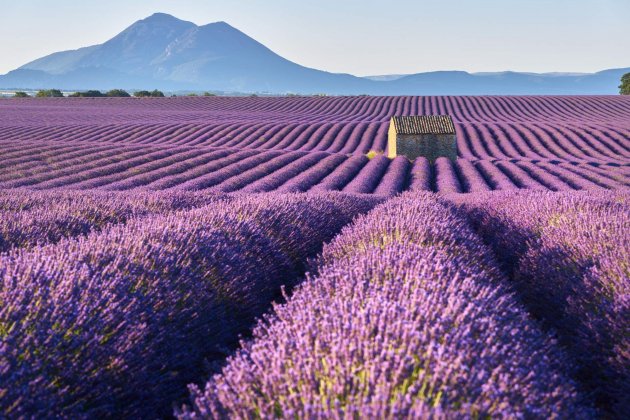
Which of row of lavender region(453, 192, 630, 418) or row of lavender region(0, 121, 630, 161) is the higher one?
row of lavender region(453, 192, 630, 418)

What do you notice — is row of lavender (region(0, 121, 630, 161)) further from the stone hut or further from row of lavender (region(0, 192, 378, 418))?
row of lavender (region(0, 192, 378, 418))

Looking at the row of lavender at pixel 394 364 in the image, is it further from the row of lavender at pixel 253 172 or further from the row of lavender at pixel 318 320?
the row of lavender at pixel 253 172

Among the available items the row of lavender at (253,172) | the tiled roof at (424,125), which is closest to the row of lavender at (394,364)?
the row of lavender at (253,172)

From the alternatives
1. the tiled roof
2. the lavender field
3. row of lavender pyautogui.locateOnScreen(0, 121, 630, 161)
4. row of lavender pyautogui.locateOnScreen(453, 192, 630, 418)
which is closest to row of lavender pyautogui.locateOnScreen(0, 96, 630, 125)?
row of lavender pyautogui.locateOnScreen(0, 121, 630, 161)

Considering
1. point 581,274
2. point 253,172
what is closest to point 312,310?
point 581,274

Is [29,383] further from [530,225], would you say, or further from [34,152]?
[34,152]

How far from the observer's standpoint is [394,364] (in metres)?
2.05

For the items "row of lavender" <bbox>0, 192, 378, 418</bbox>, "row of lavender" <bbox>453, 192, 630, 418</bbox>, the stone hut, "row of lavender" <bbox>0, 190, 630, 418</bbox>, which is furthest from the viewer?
the stone hut


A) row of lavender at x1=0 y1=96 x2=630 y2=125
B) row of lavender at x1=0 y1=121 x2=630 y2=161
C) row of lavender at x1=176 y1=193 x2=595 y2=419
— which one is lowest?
row of lavender at x1=0 y1=96 x2=630 y2=125

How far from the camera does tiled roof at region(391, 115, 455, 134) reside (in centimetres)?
2723

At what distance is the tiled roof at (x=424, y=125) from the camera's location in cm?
2723

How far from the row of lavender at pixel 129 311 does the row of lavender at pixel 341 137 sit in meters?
25.2

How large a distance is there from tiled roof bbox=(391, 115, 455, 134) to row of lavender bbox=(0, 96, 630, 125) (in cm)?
1753

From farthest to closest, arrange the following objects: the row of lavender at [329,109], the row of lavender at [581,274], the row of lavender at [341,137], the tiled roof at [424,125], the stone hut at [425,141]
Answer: the row of lavender at [329,109] → the row of lavender at [341,137] → the tiled roof at [424,125] → the stone hut at [425,141] → the row of lavender at [581,274]
